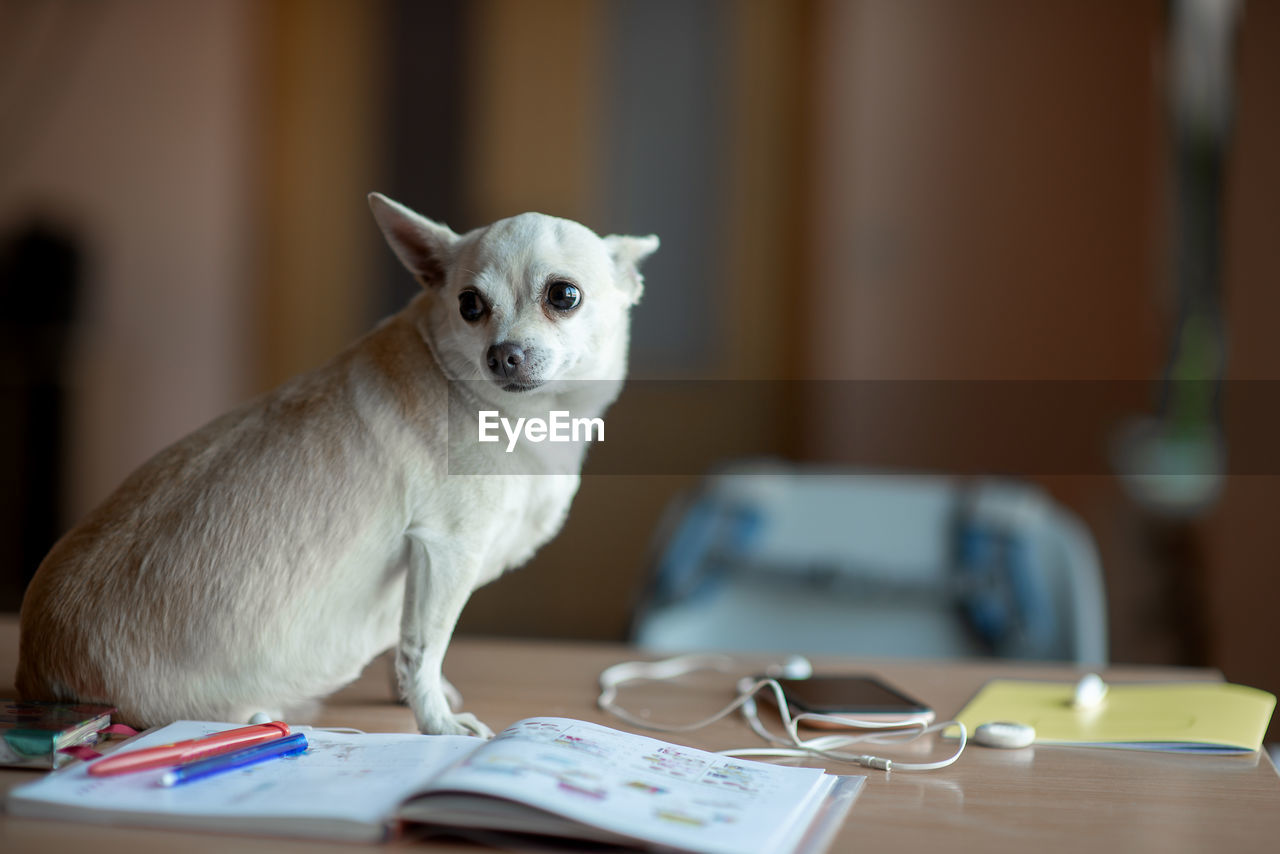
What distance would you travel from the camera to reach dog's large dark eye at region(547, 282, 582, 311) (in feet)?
2.73

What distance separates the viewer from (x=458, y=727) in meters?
0.84

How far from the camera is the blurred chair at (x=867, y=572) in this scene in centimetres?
153

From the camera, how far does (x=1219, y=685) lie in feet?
3.55

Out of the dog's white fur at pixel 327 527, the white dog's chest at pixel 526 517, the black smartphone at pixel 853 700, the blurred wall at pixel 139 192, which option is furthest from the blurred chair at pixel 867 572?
the blurred wall at pixel 139 192

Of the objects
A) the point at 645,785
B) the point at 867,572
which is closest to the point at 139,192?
the point at 867,572

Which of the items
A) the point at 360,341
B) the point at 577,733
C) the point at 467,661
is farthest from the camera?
the point at 467,661

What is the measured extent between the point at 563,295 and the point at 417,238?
144mm

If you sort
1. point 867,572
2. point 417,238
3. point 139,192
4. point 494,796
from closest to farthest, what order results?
point 494,796 < point 417,238 < point 867,572 < point 139,192

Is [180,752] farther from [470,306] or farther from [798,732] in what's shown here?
[798,732]

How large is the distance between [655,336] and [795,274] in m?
0.52

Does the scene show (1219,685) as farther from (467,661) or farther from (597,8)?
(597,8)

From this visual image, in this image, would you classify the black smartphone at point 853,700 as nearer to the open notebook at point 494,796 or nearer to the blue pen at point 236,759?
the open notebook at point 494,796

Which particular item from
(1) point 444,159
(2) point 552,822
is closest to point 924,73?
(1) point 444,159

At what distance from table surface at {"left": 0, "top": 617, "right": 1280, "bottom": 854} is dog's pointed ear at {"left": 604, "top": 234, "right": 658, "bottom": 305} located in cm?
39
